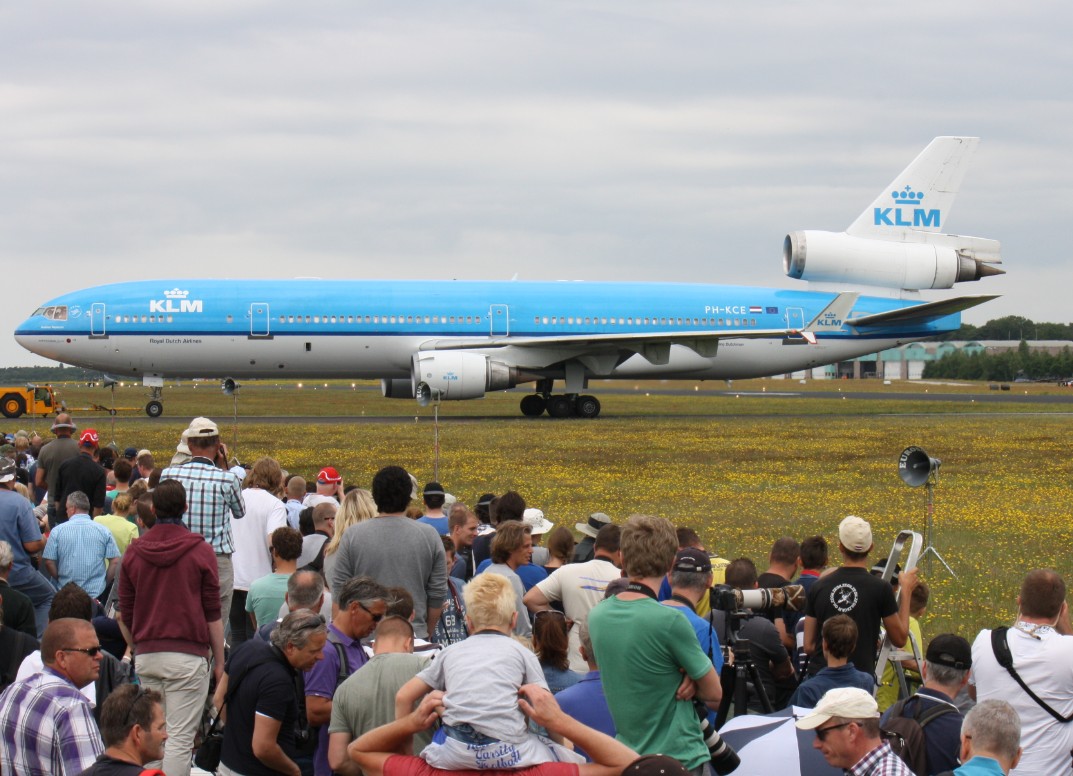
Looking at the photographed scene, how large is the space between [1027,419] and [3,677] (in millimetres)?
36247

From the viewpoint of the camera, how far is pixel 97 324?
33438 mm

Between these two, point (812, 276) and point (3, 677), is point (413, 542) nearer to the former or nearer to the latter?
point (3, 677)

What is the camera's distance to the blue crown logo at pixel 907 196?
3962 cm

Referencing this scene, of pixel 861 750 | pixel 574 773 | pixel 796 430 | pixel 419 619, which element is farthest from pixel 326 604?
pixel 796 430

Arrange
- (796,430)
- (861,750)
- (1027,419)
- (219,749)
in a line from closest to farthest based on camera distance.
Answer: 1. (861,750)
2. (219,749)
3. (796,430)
4. (1027,419)

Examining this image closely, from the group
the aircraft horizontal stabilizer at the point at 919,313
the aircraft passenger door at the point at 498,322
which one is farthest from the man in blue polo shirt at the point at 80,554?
the aircraft horizontal stabilizer at the point at 919,313

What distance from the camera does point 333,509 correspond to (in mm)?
9250

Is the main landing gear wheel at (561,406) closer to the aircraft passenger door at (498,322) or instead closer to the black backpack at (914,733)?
the aircraft passenger door at (498,322)

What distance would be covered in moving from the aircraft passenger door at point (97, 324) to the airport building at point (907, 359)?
93.3 meters

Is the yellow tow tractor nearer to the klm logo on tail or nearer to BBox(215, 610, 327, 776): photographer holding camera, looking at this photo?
the klm logo on tail

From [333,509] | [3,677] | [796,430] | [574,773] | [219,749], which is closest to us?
[574,773]

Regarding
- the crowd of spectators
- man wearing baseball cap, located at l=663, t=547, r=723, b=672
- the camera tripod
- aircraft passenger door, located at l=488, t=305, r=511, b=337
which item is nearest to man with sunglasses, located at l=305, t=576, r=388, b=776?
the crowd of spectators

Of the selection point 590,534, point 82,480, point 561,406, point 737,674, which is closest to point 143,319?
point 561,406

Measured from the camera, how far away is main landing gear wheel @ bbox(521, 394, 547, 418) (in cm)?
3725
